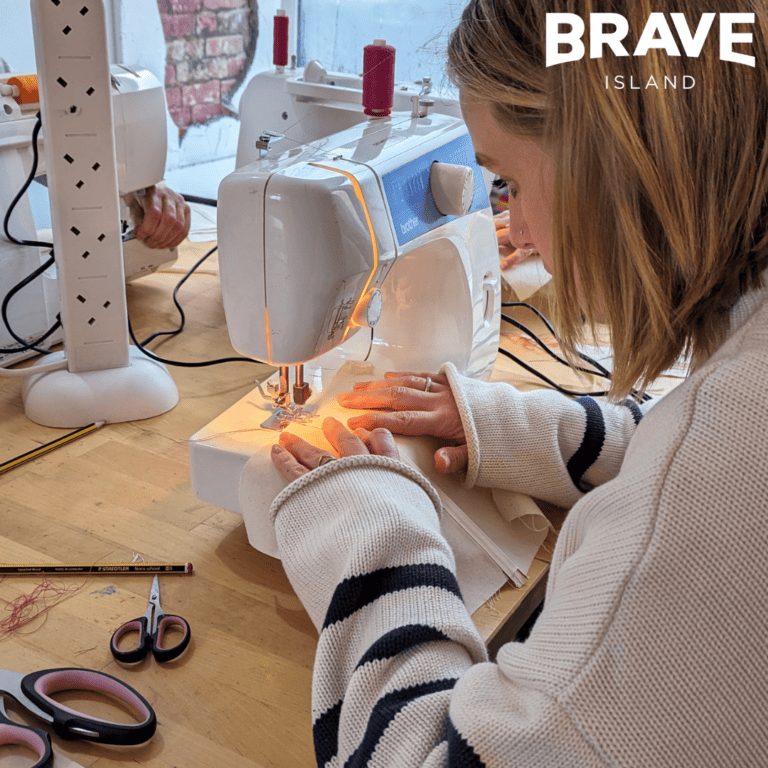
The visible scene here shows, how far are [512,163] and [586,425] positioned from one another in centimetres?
36

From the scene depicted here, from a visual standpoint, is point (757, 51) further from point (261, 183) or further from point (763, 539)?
point (261, 183)

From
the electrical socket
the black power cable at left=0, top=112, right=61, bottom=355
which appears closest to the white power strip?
the electrical socket

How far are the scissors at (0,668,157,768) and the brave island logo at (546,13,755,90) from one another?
0.60 m

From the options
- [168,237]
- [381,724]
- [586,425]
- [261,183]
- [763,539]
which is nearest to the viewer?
[763,539]

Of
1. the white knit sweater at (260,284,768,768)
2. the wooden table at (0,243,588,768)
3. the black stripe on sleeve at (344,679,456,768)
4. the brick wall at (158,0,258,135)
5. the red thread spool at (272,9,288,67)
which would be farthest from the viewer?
the brick wall at (158,0,258,135)

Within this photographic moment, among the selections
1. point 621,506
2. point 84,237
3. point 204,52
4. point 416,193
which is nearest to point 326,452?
point 416,193

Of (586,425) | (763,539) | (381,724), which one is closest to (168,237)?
(586,425)

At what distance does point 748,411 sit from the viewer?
1.53 ft

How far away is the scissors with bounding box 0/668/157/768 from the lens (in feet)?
2.11

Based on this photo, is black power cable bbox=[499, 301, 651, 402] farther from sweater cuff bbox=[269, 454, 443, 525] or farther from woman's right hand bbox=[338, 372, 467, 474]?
sweater cuff bbox=[269, 454, 443, 525]

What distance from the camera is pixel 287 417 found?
0.96 m

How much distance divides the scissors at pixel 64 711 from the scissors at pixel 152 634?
39 millimetres

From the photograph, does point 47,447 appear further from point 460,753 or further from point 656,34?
point 656,34

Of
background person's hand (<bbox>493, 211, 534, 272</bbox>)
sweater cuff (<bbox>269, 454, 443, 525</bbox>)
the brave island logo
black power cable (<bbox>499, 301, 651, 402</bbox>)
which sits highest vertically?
the brave island logo
